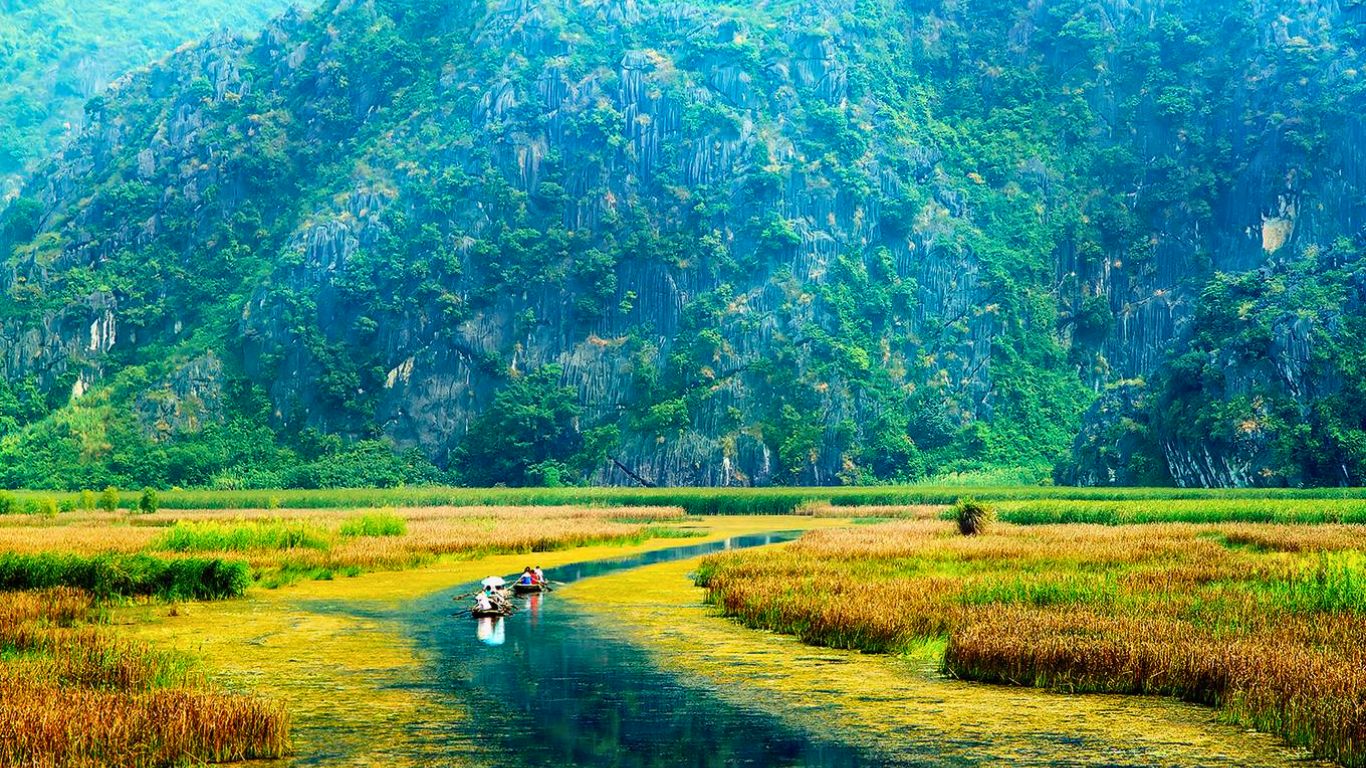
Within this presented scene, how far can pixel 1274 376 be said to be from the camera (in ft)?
350

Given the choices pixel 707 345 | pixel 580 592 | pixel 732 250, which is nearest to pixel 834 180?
pixel 732 250

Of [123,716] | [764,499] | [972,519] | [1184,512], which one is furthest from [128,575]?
[764,499]

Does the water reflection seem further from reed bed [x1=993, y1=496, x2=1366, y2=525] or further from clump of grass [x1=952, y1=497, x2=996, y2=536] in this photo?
reed bed [x1=993, y1=496, x2=1366, y2=525]

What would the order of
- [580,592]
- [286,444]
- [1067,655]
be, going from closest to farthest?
[1067,655], [580,592], [286,444]

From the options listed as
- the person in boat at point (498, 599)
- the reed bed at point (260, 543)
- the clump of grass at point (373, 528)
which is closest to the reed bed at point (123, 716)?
the person in boat at point (498, 599)

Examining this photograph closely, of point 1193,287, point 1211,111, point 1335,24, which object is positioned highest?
point 1335,24

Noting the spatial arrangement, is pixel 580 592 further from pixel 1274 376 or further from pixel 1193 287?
pixel 1193 287

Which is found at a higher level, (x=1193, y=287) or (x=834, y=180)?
(x=834, y=180)

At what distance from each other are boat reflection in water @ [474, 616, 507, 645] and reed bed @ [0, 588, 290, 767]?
7311 mm

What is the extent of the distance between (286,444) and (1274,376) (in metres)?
101

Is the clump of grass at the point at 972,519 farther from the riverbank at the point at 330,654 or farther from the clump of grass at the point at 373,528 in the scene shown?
the clump of grass at the point at 373,528

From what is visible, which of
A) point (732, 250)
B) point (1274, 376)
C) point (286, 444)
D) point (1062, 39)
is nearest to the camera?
point (1274, 376)

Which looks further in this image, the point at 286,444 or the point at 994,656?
the point at 286,444

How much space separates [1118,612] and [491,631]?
13971 mm
